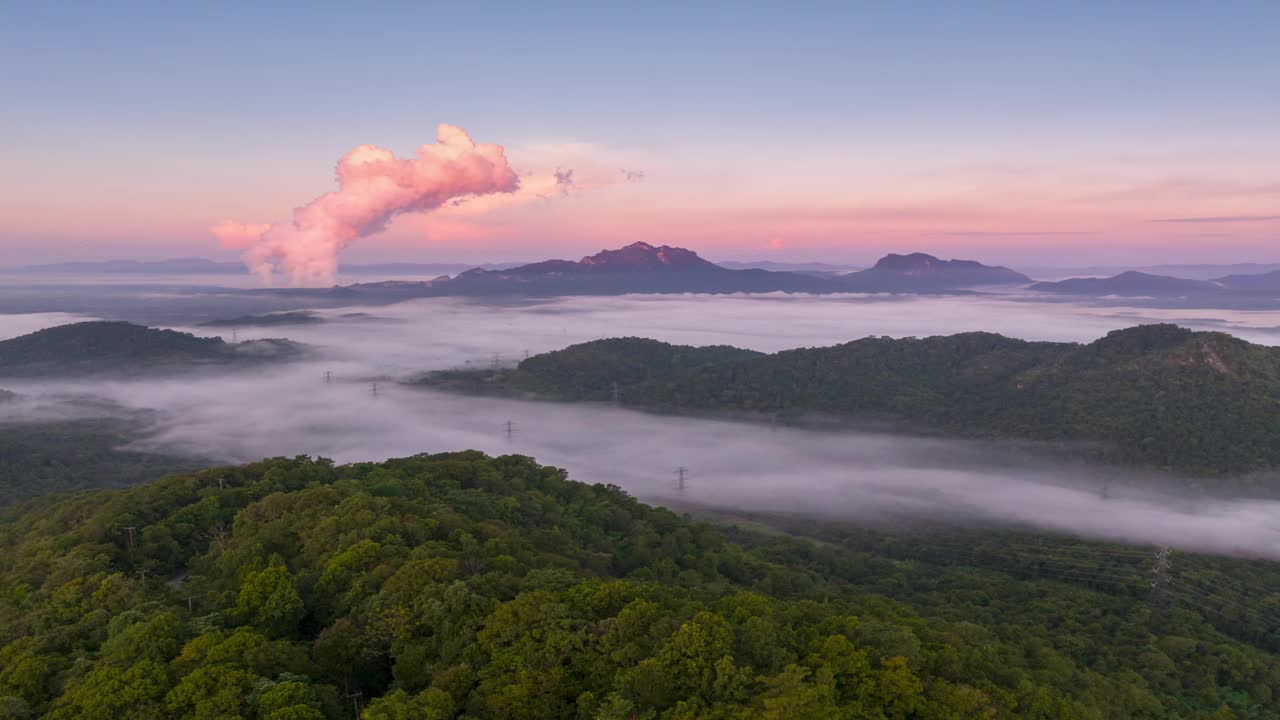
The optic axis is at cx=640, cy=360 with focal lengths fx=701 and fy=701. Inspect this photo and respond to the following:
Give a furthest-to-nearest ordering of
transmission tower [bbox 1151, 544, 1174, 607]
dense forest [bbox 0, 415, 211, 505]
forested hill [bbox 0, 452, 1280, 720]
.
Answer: dense forest [bbox 0, 415, 211, 505] < transmission tower [bbox 1151, 544, 1174, 607] < forested hill [bbox 0, 452, 1280, 720]

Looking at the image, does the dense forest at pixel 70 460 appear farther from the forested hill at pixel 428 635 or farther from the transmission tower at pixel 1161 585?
the transmission tower at pixel 1161 585

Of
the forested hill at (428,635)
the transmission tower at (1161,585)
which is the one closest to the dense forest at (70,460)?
the forested hill at (428,635)

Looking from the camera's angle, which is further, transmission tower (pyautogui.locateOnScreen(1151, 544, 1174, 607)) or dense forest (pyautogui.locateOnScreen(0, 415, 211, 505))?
dense forest (pyautogui.locateOnScreen(0, 415, 211, 505))

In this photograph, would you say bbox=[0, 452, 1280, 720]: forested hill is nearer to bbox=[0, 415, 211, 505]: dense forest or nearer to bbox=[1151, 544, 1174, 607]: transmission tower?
bbox=[1151, 544, 1174, 607]: transmission tower

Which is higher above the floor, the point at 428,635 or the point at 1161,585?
the point at 428,635

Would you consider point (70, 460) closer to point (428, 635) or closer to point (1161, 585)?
point (428, 635)

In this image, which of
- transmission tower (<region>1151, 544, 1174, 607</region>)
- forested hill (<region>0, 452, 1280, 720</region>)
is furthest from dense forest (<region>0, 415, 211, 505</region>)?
transmission tower (<region>1151, 544, 1174, 607</region>)

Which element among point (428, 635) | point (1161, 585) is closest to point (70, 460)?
point (428, 635)

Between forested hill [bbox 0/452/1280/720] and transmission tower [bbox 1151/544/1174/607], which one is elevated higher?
forested hill [bbox 0/452/1280/720]
